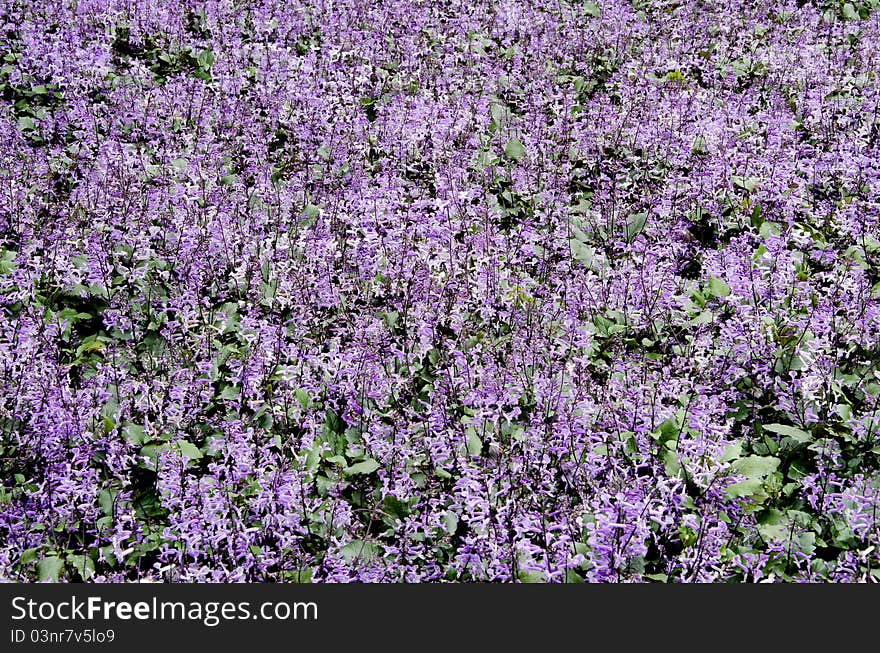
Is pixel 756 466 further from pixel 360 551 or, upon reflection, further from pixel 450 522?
pixel 360 551

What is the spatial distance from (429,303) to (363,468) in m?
1.52

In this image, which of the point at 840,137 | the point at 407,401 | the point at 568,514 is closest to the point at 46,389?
the point at 407,401

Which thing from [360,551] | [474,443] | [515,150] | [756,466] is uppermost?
[515,150]

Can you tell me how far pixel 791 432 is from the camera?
16.4 feet

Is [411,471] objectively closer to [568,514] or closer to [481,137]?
[568,514]

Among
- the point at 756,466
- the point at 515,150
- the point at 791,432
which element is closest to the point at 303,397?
the point at 756,466

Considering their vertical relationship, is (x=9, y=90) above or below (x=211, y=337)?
above

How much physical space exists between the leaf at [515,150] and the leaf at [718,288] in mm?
2344

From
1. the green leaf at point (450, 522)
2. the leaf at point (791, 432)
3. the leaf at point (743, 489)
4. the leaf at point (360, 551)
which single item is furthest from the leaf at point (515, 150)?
the leaf at point (360, 551)

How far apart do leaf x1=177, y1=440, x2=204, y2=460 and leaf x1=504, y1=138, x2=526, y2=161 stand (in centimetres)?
415

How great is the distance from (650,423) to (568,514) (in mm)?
871

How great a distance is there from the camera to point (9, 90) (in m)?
8.33

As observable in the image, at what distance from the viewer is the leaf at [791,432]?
497cm

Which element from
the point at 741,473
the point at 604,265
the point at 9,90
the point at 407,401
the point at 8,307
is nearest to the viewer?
the point at 741,473
